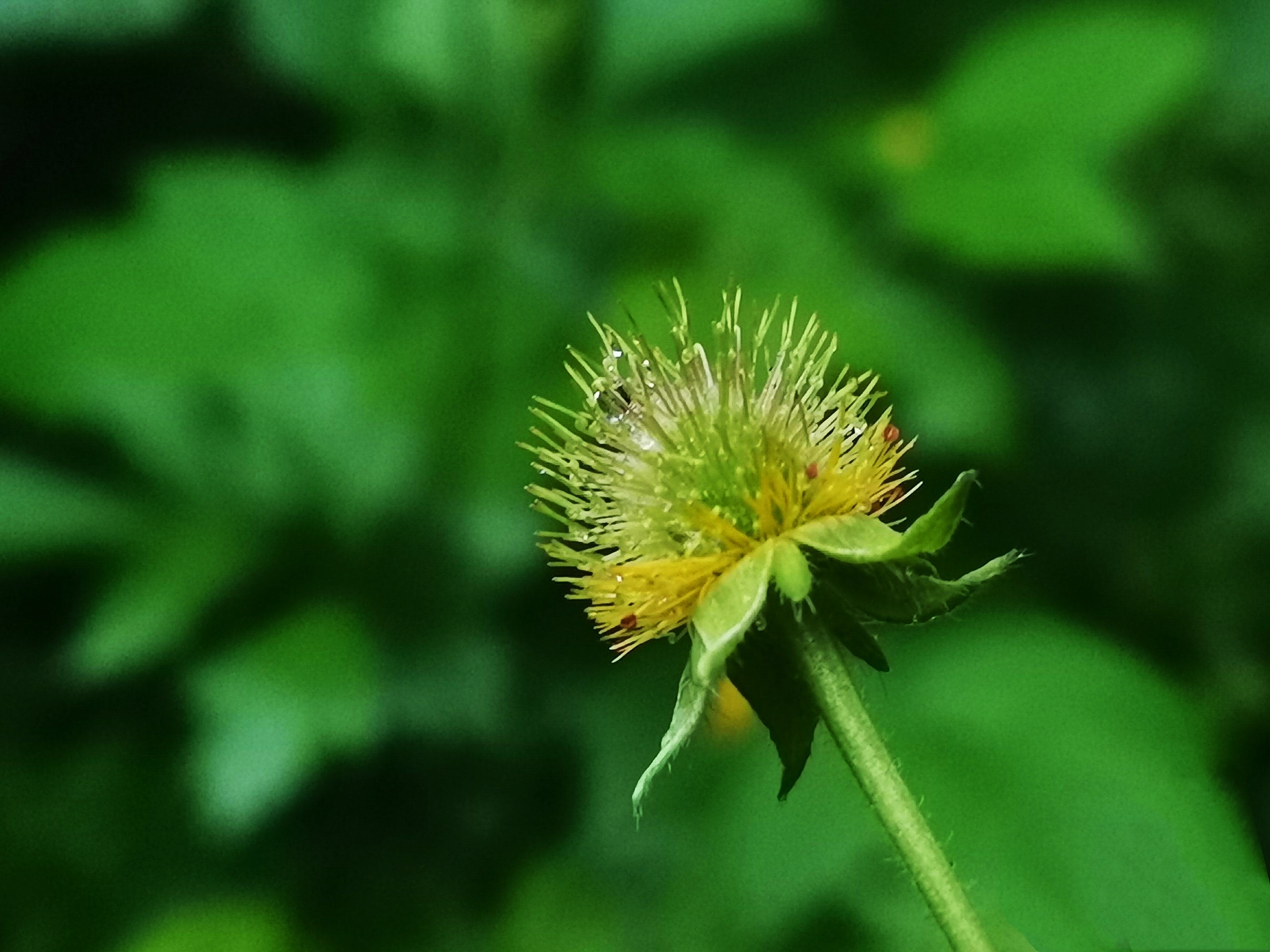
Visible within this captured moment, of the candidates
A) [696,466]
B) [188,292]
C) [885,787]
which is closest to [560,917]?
[188,292]

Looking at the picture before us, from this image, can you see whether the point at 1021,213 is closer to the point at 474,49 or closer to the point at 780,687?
the point at 474,49

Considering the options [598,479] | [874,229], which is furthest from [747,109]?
[598,479]

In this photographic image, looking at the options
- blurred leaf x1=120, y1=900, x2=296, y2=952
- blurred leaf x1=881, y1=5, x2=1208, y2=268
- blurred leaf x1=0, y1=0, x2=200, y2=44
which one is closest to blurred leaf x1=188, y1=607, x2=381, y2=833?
blurred leaf x1=120, y1=900, x2=296, y2=952

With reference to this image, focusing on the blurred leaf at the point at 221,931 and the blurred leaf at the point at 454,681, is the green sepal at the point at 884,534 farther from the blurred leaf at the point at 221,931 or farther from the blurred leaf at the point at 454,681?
the blurred leaf at the point at 221,931

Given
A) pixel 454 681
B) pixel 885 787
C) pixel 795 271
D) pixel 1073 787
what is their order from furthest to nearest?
pixel 795 271
pixel 454 681
pixel 1073 787
pixel 885 787

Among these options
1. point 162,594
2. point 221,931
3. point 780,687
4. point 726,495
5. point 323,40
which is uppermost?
point 323,40

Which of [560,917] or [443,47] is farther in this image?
[443,47]

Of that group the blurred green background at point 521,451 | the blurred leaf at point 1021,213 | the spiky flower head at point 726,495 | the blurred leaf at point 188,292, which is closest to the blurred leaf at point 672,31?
the blurred green background at point 521,451

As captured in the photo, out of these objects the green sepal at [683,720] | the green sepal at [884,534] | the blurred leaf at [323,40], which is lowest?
the green sepal at [683,720]
